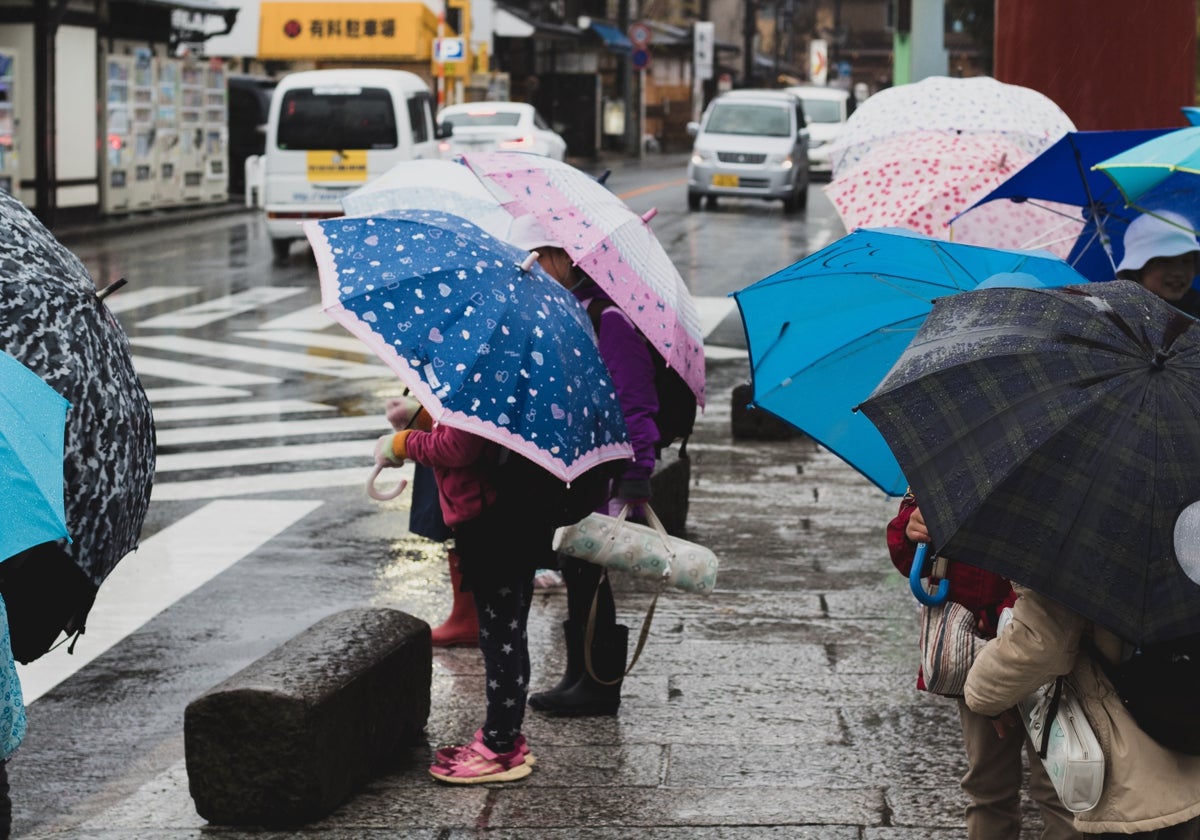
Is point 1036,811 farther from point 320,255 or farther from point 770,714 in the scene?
point 320,255

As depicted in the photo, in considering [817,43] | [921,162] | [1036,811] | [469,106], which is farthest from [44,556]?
[817,43]

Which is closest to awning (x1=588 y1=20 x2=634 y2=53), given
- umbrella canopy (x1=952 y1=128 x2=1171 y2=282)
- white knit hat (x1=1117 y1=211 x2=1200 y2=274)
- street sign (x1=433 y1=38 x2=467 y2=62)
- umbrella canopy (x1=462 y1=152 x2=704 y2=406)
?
street sign (x1=433 y1=38 x2=467 y2=62)

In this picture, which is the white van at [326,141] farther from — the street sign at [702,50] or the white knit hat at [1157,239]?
the street sign at [702,50]

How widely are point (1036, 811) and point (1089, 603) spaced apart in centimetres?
205

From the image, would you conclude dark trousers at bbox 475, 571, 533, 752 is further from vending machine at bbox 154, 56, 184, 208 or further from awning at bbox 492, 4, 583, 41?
awning at bbox 492, 4, 583, 41

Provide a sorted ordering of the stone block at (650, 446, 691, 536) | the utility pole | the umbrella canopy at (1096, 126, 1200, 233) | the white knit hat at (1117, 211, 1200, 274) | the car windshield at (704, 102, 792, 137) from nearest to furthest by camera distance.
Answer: the umbrella canopy at (1096, 126, 1200, 233) → the white knit hat at (1117, 211, 1200, 274) → the stone block at (650, 446, 691, 536) → the car windshield at (704, 102, 792, 137) → the utility pole

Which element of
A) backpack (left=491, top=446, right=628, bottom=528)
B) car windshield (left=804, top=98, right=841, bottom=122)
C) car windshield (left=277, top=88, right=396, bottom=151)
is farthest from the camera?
car windshield (left=804, top=98, right=841, bottom=122)

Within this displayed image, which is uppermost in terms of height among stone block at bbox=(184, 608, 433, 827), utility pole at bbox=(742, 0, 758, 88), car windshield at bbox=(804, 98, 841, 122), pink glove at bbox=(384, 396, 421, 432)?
utility pole at bbox=(742, 0, 758, 88)

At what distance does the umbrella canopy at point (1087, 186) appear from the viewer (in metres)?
5.81

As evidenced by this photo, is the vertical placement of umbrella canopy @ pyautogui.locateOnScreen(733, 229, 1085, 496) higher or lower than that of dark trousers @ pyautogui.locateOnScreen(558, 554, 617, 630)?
higher

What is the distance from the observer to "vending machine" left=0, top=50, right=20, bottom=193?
77.0 feet

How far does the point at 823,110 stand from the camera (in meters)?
42.5

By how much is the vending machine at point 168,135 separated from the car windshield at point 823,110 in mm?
17359

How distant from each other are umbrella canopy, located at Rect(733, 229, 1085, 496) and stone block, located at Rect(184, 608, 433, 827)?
1403 mm
